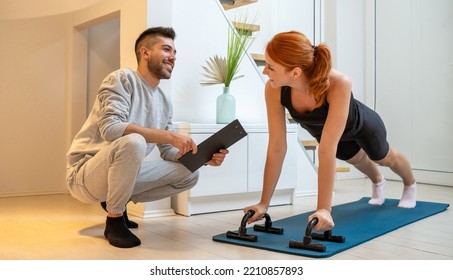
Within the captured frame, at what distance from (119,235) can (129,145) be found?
0.37 metres

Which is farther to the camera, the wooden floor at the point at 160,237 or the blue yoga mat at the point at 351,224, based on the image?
the blue yoga mat at the point at 351,224

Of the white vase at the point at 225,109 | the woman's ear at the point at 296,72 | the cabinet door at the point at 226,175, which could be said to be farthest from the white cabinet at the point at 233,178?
the woman's ear at the point at 296,72

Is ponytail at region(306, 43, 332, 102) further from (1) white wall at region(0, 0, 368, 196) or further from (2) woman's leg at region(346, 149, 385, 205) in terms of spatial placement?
(1) white wall at region(0, 0, 368, 196)

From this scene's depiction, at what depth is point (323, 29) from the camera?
4707 mm

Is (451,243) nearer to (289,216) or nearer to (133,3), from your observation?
(289,216)

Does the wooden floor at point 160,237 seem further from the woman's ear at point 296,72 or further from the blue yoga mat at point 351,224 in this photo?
the woman's ear at point 296,72

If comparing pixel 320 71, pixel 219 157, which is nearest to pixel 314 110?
pixel 320 71

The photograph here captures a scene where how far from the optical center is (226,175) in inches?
113

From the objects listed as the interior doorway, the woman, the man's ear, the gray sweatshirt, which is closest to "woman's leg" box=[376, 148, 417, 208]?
the woman

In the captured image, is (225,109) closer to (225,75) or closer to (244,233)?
(225,75)

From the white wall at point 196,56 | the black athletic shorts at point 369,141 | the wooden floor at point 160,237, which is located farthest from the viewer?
the white wall at point 196,56

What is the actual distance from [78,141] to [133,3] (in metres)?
1.05

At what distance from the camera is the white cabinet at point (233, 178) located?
2.76 m
